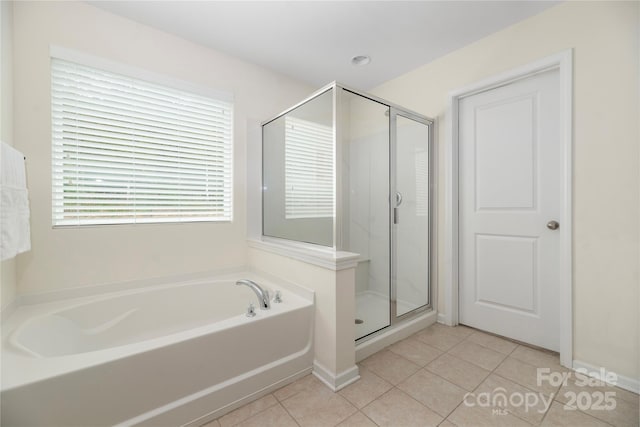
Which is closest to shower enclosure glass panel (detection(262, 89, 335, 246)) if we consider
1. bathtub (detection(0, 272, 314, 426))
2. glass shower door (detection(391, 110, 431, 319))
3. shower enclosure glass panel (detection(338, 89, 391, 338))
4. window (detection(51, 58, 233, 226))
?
shower enclosure glass panel (detection(338, 89, 391, 338))

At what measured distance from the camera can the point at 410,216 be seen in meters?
2.35

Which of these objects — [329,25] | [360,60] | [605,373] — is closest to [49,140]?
[329,25]

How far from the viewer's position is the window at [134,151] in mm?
1743

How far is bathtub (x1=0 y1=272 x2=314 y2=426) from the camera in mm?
1016

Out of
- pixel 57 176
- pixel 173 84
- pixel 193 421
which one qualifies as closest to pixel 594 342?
pixel 193 421

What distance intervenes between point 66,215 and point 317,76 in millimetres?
2354

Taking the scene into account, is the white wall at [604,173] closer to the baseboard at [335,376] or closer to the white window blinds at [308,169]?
the baseboard at [335,376]

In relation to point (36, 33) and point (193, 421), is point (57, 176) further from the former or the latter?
point (193, 421)

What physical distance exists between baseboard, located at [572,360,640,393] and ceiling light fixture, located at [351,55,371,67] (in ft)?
8.87

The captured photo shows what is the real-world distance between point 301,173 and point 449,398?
175cm

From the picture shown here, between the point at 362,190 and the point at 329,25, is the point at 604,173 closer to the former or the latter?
the point at 362,190

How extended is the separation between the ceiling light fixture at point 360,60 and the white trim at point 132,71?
45.1 inches

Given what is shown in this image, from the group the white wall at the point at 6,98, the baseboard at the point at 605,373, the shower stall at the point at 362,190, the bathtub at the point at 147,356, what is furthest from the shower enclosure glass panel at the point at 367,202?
the white wall at the point at 6,98

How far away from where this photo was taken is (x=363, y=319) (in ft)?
6.58
